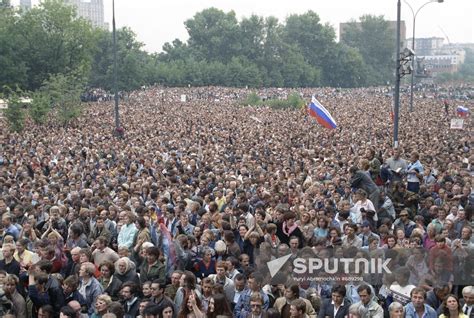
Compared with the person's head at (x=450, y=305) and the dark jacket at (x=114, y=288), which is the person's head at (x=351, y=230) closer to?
the person's head at (x=450, y=305)

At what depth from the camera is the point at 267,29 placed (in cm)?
10619

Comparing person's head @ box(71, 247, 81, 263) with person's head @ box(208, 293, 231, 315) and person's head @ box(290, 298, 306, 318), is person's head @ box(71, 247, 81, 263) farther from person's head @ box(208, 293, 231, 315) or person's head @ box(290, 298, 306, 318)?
person's head @ box(290, 298, 306, 318)

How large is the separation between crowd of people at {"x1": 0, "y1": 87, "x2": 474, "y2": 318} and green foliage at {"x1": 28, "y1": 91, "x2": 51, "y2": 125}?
58.3ft

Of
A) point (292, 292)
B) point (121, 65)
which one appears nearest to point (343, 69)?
point (121, 65)

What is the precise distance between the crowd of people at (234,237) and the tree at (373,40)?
4493 inches

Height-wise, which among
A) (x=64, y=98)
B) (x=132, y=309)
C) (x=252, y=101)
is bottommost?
(x=252, y=101)

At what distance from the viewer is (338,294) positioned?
7.51 m

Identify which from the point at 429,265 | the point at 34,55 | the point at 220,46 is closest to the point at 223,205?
the point at 429,265

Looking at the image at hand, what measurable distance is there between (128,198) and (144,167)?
552 centimetres

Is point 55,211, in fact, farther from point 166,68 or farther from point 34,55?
point 166,68

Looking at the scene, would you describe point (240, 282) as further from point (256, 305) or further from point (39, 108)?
point (39, 108)

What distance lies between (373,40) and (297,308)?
432 feet

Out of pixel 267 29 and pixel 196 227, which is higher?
pixel 267 29

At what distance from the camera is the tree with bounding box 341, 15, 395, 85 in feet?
433
